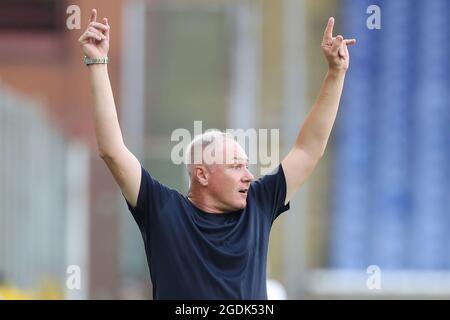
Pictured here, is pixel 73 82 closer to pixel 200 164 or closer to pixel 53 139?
pixel 53 139

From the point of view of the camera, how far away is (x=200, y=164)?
15.0 ft

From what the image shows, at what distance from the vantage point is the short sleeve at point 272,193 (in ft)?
14.9

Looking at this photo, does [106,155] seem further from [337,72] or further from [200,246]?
[337,72]

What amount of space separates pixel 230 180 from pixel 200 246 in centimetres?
27

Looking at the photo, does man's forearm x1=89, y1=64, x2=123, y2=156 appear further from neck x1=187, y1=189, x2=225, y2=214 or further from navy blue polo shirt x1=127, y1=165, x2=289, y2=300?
neck x1=187, y1=189, x2=225, y2=214

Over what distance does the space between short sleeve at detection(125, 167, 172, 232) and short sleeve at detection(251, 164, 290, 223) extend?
0.35 metres

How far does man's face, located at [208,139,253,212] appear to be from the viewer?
14.6ft

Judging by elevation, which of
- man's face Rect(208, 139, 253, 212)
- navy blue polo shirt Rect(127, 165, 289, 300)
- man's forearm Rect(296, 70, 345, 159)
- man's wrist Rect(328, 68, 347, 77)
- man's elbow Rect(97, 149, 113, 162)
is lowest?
navy blue polo shirt Rect(127, 165, 289, 300)

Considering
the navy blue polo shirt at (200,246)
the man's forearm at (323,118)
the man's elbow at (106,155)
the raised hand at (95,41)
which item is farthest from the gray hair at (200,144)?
the raised hand at (95,41)

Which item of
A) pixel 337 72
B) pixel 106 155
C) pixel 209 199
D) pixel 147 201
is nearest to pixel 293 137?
pixel 337 72

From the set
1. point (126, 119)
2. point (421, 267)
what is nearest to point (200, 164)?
point (126, 119)

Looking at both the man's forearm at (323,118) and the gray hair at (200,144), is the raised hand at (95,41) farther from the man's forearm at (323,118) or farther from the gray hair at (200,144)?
the man's forearm at (323,118)

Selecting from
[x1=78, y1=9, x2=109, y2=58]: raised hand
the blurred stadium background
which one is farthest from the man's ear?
the blurred stadium background
